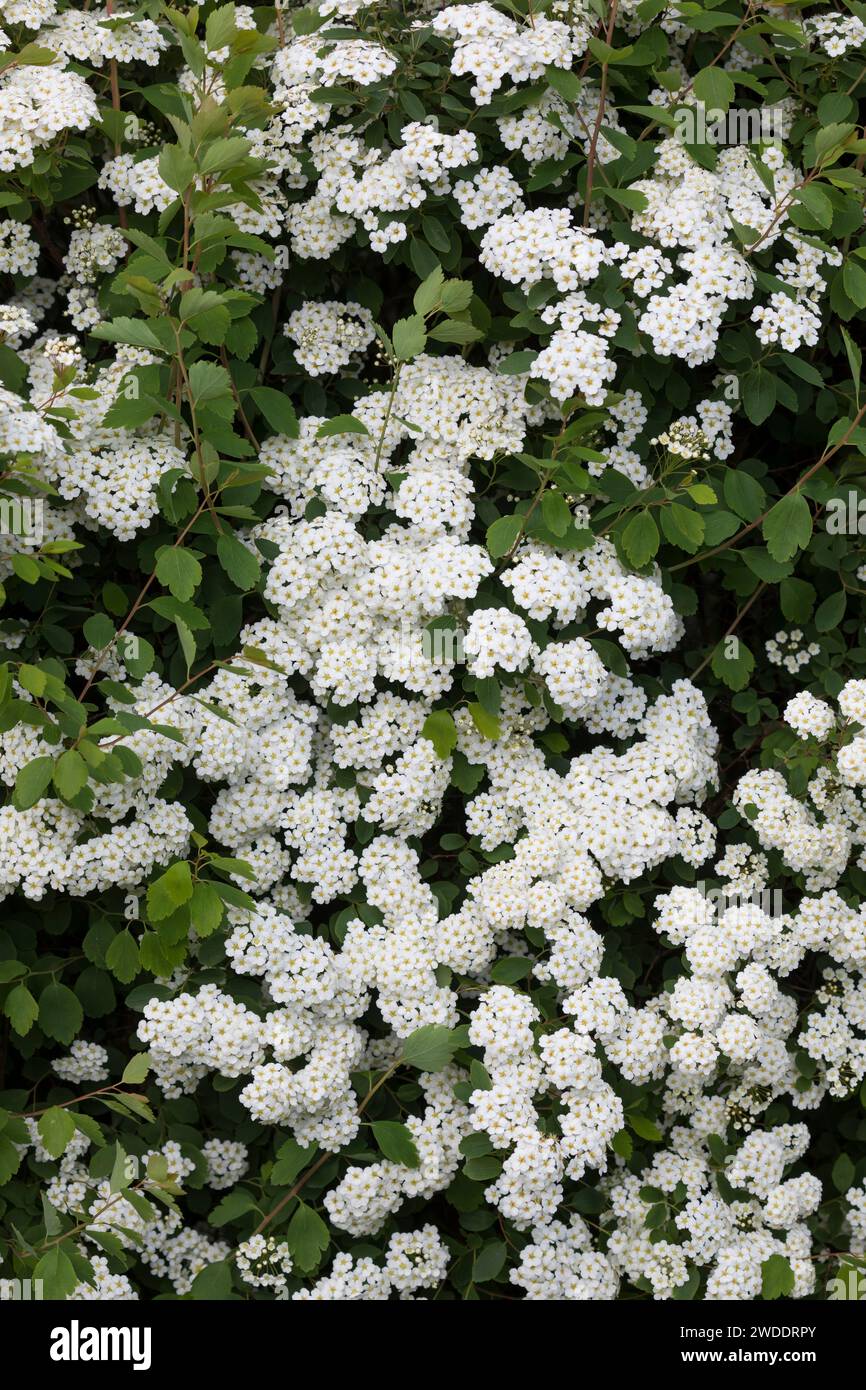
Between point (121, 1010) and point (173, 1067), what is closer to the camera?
point (173, 1067)

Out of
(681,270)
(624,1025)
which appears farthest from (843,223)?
(624,1025)

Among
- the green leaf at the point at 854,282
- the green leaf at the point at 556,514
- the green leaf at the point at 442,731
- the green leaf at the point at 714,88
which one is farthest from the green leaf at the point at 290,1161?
the green leaf at the point at 714,88

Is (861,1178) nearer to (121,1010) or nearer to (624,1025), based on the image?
(624,1025)

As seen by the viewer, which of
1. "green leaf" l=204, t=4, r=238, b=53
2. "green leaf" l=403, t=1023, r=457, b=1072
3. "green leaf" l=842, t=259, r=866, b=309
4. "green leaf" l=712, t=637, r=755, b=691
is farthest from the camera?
"green leaf" l=712, t=637, r=755, b=691

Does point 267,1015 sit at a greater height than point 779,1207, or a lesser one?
greater

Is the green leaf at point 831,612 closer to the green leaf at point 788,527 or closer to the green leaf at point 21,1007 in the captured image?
the green leaf at point 788,527

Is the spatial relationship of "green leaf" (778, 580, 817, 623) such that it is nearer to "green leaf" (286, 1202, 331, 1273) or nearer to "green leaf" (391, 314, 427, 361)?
"green leaf" (391, 314, 427, 361)

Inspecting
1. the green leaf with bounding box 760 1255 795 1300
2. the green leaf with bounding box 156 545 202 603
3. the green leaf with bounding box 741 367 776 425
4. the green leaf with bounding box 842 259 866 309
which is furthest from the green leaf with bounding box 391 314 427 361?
the green leaf with bounding box 760 1255 795 1300
